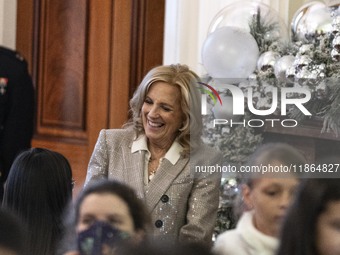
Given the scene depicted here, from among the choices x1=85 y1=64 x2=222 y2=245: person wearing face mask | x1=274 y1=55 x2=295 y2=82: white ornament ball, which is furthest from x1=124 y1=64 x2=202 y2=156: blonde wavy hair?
x1=274 y1=55 x2=295 y2=82: white ornament ball

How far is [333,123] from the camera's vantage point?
308 centimetres

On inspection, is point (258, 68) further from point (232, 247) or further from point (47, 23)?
point (47, 23)

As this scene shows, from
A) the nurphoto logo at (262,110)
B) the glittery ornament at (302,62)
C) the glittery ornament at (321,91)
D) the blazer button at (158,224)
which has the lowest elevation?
the blazer button at (158,224)

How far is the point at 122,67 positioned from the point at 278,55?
1777 mm

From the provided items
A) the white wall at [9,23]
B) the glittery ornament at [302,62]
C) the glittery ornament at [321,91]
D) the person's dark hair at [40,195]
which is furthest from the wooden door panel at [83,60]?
the person's dark hair at [40,195]

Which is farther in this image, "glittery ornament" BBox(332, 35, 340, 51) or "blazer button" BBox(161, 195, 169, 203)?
"glittery ornament" BBox(332, 35, 340, 51)

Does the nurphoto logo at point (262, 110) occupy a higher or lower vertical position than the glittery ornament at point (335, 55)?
lower

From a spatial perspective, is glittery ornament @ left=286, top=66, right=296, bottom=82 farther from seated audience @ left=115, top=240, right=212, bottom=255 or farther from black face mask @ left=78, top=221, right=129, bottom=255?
seated audience @ left=115, top=240, right=212, bottom=255

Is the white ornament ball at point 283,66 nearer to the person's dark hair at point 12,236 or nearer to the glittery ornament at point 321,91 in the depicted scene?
the glittery ornament at point 321,91

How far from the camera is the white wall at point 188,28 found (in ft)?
15.0

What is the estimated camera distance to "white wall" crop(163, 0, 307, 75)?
4.57 metres

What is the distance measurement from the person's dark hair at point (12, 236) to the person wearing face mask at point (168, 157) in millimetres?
1338

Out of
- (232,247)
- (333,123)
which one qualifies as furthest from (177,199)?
(232,247)

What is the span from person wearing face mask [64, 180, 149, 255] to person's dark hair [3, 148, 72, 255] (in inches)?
10.3
